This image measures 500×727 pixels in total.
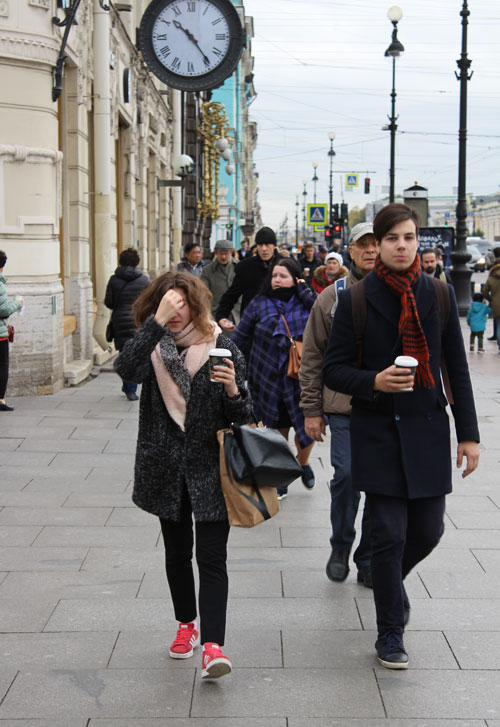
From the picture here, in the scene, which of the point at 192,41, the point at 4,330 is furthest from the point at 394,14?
the point at 4,330

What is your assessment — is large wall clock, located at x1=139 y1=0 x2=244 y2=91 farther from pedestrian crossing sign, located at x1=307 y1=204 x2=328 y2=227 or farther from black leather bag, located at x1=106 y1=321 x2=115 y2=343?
pedestrian crossing sign, located at x1=307 y1=204 x2=328 y2=227

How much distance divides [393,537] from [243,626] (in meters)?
0.91

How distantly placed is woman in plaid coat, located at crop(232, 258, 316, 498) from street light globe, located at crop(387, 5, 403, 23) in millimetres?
25477

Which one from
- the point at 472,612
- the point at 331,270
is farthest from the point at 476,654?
the point at 331,270

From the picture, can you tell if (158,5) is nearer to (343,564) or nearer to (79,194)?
(79,194)

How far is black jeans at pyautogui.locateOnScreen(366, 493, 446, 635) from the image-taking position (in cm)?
434

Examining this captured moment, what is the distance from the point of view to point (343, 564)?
5.49 m

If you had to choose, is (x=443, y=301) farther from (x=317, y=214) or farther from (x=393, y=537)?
(x=317, y=214)

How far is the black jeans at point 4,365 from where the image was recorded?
1051cm

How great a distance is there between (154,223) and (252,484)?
22.7 metres

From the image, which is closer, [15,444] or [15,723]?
[15,723]

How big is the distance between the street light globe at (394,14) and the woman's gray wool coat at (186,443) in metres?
28.4

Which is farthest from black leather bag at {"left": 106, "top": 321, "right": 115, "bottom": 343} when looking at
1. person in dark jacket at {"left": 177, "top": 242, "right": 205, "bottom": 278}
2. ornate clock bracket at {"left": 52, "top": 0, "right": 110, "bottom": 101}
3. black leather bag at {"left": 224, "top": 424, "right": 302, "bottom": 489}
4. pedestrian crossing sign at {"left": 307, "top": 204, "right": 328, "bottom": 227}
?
pedestrian crossing sign at {"left": 307, "top": 204, "right": 328, "bottom": 227}

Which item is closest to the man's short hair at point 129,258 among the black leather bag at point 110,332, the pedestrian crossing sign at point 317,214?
the black leather bag at point 110,332
